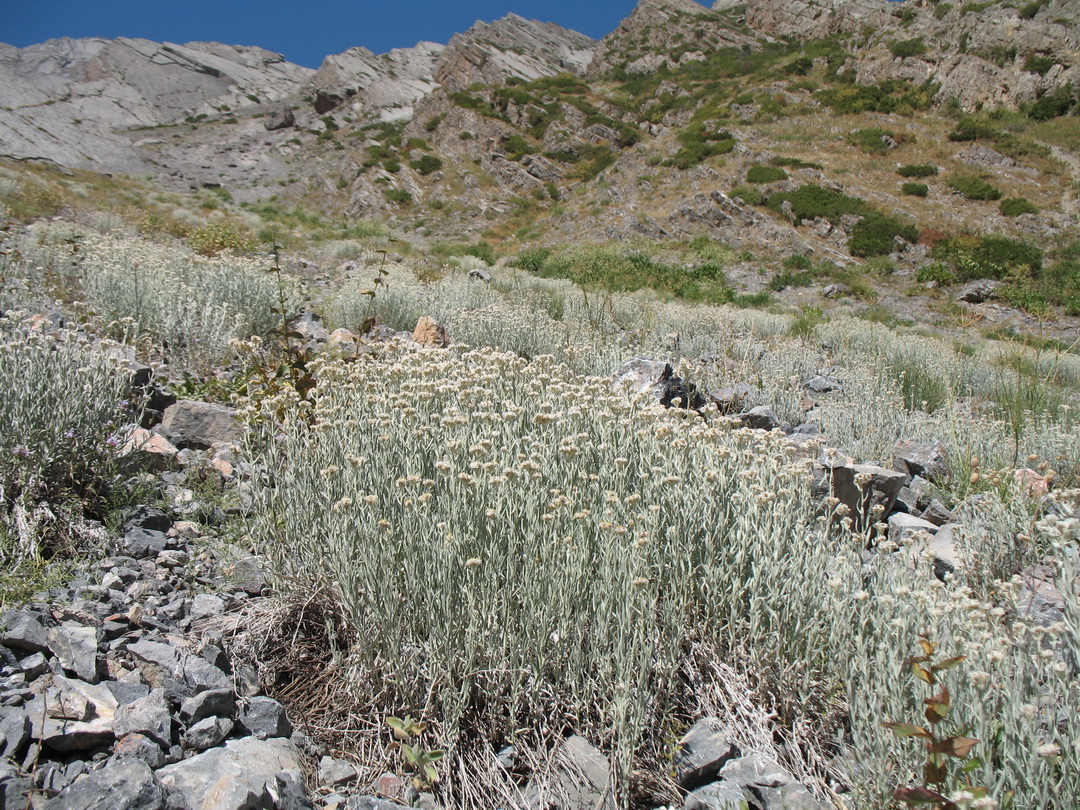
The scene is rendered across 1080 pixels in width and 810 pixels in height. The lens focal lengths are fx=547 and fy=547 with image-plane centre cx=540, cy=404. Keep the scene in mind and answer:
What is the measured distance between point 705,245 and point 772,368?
13.3 m

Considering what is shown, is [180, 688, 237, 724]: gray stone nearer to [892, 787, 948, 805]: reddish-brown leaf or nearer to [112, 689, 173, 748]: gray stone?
[112, 689, 173, 748]: gray stone

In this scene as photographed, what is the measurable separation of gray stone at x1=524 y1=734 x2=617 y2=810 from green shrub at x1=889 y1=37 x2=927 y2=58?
38.1 m

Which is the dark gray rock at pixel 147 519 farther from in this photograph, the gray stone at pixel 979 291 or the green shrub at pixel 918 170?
the green shrub at pixel 918 170

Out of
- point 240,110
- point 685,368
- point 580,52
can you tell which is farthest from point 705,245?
point 240,110

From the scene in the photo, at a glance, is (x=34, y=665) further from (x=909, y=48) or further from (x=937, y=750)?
(x=909, y=48)

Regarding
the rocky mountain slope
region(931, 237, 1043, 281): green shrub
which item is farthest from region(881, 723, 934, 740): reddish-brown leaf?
region(931, 237, 1043, 281): green shrub

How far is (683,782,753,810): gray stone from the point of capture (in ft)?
5.30

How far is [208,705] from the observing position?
1.81m

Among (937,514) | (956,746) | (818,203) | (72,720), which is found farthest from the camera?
(818,203)

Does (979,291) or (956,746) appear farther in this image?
(979,291)

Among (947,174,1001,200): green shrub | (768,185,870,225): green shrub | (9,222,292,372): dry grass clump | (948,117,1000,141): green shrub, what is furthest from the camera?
(948,117,1000,141): green shrub

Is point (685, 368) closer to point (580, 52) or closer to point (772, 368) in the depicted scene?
point (772, 368)

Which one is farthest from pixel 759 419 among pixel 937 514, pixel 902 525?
pixel 902 525

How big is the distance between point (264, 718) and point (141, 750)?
37cm
